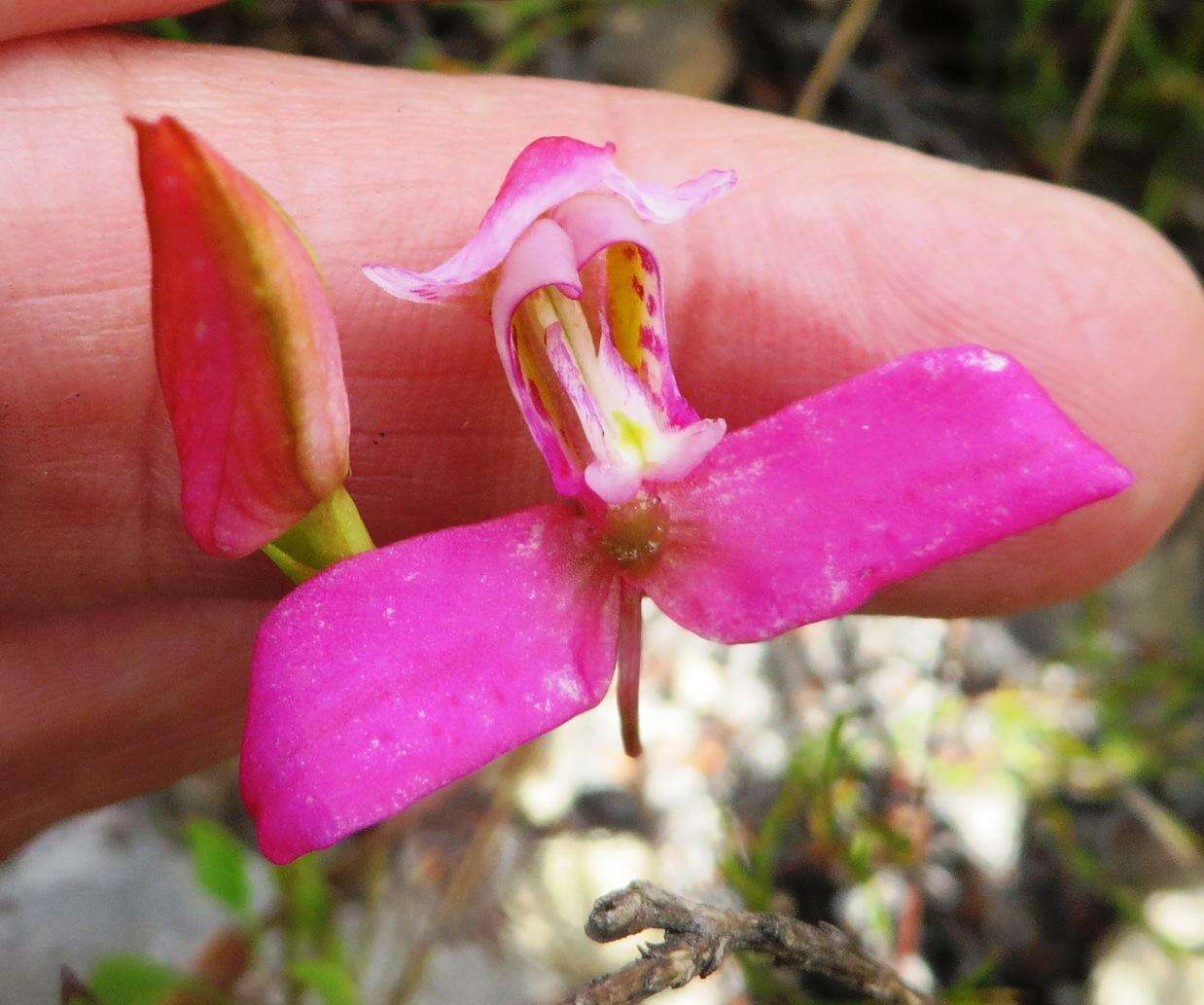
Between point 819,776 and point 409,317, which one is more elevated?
point 409,317

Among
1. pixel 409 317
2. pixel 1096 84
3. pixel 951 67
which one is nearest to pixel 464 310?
pixel 409 317

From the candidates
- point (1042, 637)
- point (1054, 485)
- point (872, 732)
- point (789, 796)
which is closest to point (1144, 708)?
point (1042, 637)

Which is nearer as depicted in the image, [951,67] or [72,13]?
→ [72,13]

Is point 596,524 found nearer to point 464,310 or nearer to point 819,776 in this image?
point 464,310

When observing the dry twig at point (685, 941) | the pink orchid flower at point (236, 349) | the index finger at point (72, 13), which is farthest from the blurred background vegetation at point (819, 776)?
the pink orchid flower at point (236, 349)

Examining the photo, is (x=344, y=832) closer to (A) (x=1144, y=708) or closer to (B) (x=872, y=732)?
(B) (x=872, y=732)

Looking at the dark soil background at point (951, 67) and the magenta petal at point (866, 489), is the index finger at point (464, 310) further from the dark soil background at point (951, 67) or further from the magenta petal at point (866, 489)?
the dark soil background at point (951, 67)

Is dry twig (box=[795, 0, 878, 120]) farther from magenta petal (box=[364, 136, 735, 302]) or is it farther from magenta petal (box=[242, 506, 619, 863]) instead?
magenta petal (box=[242, 506, 619, 863])
